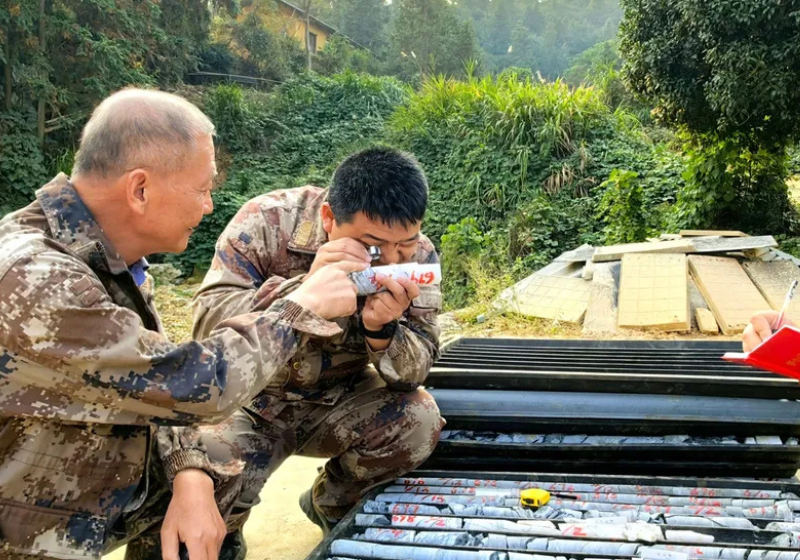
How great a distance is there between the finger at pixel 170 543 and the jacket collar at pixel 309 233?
3.51ft

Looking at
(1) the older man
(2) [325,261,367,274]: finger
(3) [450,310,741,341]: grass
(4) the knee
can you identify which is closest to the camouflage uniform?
(4) the knee

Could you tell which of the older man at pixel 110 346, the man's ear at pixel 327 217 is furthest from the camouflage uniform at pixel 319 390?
the older man at pixel 110 346

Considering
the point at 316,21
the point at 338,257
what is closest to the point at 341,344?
the point at 338,257

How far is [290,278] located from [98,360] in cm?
95

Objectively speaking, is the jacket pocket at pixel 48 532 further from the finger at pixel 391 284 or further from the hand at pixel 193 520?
the finger at pixel 391 284

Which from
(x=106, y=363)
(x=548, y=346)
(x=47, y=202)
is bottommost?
(x=548, y=346)

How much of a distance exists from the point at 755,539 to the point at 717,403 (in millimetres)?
712

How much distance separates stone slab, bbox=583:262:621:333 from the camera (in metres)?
6.12

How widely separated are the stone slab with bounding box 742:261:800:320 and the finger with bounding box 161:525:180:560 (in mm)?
5862

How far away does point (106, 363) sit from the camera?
143cm

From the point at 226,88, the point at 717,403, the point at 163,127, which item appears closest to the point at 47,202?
the point at 163,127

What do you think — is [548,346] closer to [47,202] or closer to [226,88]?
[47,202]

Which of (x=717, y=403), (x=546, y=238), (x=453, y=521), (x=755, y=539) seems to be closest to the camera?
(x=755, y=539)

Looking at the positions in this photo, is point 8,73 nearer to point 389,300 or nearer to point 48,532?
point 389,300
